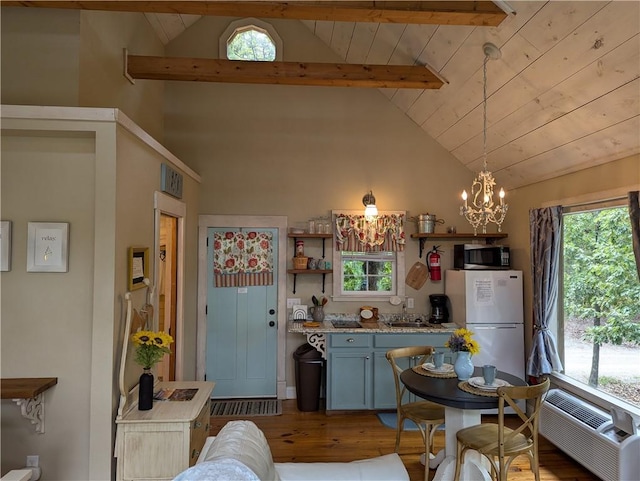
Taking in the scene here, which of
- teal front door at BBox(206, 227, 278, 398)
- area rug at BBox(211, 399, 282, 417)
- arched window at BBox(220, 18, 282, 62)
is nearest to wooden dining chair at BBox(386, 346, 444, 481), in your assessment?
area rug at BBox(211, 399, 282, 417)

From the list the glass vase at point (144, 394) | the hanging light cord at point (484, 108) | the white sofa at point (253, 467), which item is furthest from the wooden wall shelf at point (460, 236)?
the glass vase at point (144, 394)

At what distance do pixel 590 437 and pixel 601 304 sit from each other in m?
1.07

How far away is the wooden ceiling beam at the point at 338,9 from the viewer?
2471 millimetres

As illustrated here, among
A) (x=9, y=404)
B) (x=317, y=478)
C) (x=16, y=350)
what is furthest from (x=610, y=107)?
(x=9, y=404)

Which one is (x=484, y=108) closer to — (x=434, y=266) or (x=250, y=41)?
(x=434, y=266)

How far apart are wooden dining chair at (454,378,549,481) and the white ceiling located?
1.87 metres

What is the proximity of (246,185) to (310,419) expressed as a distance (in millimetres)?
2640

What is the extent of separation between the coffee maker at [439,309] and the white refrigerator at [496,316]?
1.14 ft

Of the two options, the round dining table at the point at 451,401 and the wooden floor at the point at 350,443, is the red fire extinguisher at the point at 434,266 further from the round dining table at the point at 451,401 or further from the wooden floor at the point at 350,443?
the round dining table at the point at 451,401

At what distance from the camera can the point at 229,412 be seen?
13.3 ft

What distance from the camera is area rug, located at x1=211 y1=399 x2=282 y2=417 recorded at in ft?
13.2

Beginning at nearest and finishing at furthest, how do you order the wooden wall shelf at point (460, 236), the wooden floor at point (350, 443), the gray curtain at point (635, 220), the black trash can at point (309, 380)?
the gray curtain at point (635, 220) < the wooden floor at point (350, 443) < the black trash can at point (309, 380) < the wooden wall shelf at point (460, 236)

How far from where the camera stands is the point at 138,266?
8.68 ft

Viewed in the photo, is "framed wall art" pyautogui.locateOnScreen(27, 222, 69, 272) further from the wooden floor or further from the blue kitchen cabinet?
the blue kitchen cabinet
